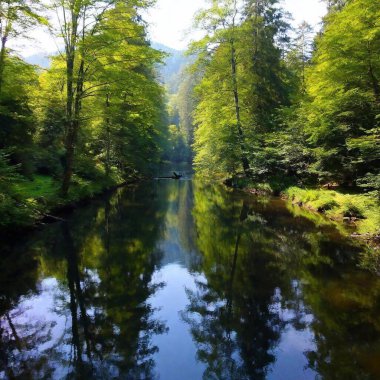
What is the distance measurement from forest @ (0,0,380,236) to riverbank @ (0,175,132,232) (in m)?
0.08

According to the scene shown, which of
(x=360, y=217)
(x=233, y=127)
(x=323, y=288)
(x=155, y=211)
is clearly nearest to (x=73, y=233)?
(x=155, y=211)

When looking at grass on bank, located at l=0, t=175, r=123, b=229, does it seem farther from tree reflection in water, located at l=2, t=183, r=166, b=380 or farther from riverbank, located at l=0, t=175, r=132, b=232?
tree reflection in water, located at l=2, t=183, r=166, b=380

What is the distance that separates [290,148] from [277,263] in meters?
15.4

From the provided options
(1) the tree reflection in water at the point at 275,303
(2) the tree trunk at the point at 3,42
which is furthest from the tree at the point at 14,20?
(1) the tree reflection in water at the point at 275,303

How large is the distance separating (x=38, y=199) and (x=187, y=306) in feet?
35.5

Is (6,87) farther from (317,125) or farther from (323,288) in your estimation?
(317,125)

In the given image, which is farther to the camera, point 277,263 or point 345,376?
point 277,263

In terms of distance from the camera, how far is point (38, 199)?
15.9 m

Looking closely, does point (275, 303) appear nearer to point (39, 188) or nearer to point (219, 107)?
point (39, 188)

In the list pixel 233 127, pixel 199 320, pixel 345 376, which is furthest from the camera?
pixel 233 127

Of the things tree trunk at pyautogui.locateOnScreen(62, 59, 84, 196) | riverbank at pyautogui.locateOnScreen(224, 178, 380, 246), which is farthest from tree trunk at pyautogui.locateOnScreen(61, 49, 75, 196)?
riverbank at pyautogui.locateOnScreen(224, 178, 380, 246)

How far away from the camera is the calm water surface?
5684mm

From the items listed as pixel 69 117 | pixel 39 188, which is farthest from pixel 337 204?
pixel 39 188

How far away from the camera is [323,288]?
8.61 metres
